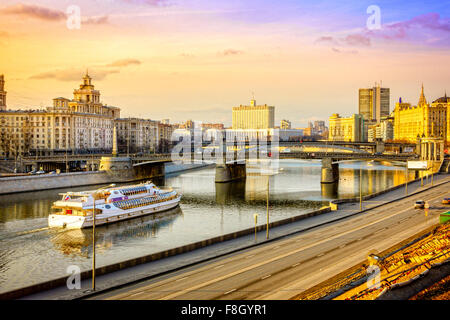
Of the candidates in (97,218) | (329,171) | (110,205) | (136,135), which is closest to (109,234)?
(97,218)

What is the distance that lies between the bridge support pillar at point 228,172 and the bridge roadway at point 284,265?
45.9 m

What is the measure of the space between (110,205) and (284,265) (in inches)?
990

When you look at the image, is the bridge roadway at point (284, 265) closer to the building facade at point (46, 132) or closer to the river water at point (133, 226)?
the river water at point (133, 226)

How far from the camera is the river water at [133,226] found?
1156 inches

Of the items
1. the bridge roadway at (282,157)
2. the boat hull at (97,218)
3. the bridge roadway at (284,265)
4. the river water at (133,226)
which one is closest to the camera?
the bridge roadway at (284,265)

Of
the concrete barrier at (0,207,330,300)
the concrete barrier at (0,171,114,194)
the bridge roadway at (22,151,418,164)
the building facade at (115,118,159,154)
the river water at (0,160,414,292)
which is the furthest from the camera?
the building facade at (115,118,159,154)

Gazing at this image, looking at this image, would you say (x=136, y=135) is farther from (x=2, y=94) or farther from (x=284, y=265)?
(x=284, y=265)

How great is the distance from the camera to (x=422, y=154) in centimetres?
9406

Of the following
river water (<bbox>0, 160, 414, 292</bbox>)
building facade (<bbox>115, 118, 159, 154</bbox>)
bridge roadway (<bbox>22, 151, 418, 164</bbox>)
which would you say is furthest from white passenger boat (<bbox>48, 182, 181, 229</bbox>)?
building facade (<bbox>115, 118, 159, 154</bbox>)

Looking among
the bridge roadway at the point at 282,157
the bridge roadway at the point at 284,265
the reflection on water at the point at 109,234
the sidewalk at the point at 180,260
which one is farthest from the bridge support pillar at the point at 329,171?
the bridge roadway at the point at 284,265

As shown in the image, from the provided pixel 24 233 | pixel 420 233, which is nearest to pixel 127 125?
pixel 24 233

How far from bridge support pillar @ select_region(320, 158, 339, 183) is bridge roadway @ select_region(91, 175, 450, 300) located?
41.0 m

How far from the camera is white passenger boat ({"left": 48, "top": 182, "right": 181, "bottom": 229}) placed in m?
41.4

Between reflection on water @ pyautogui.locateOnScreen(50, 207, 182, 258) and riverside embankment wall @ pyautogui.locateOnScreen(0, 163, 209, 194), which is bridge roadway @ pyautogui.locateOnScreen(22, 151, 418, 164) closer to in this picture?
riverside embankment wall @ pyautogui.locateOnScreen(0, 163, 209, 194)
